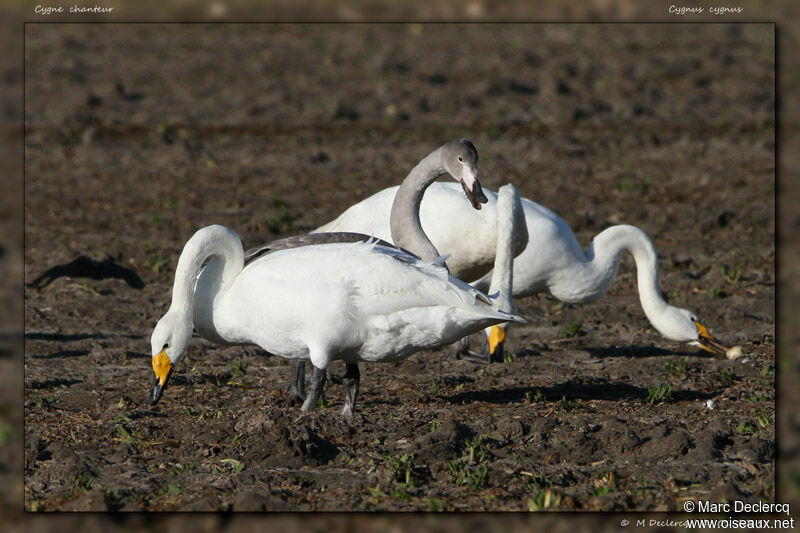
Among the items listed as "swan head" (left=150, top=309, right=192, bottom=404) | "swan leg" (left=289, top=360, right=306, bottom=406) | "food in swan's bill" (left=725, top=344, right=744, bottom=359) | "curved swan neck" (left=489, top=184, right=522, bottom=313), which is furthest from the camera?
"food in swan's bill" (left=725, top=344, right=744, bottom=359)

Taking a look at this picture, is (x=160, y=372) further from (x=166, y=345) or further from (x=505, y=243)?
(x=505, y=243)

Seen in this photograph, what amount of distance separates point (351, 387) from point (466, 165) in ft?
5.25

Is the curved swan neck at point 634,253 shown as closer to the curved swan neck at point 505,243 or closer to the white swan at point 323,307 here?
the curved swan neck at point 505,243

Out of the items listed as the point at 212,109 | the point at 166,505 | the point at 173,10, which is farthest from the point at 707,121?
the point at 166,505

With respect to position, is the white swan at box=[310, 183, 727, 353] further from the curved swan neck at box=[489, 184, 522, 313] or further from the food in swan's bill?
the curved swan neck at box=[489, 184, 522, 313]

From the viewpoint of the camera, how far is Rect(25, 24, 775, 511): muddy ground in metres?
5.79

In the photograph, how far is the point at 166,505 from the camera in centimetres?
533

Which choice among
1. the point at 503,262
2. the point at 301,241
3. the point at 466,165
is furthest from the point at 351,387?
the point at 503,262

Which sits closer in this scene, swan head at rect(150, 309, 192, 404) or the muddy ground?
the muddy ground

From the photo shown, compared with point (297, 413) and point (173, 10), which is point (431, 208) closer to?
point (297, 413)

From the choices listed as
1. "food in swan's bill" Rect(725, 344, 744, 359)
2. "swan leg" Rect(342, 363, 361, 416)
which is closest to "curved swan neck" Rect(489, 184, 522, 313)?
"swan leg" Rect(342, 363, 361, 416)

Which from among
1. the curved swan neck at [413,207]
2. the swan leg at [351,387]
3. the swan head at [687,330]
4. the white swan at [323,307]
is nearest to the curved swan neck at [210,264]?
the white swan at [323,307]

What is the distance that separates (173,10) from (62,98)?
23.0 feet

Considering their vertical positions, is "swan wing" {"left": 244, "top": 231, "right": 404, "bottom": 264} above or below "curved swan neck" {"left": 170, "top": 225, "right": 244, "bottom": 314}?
above
